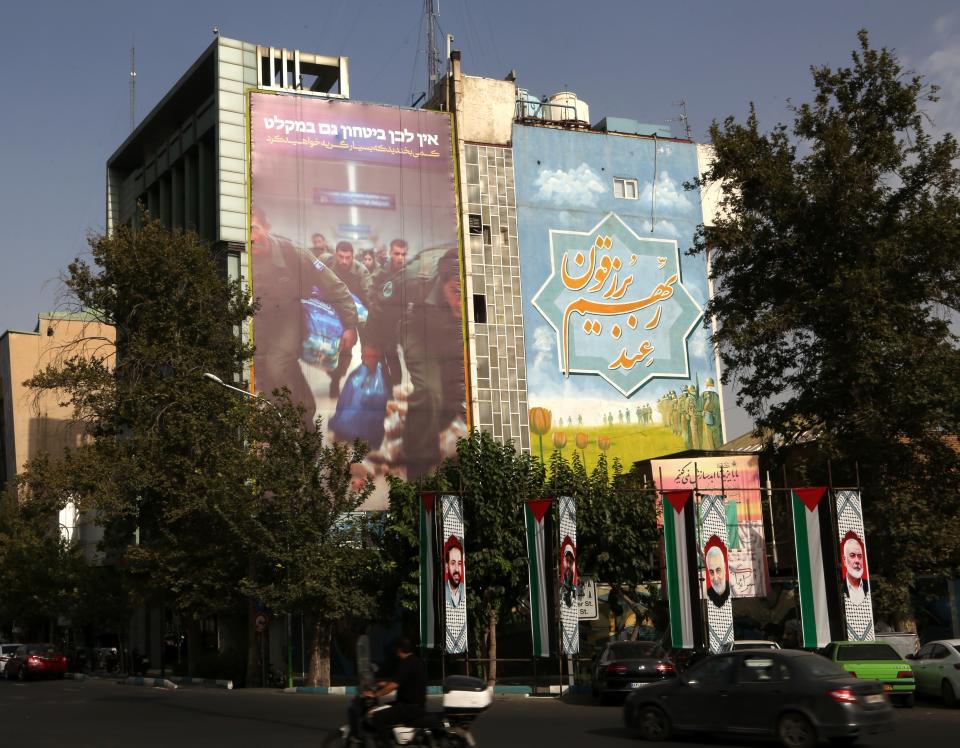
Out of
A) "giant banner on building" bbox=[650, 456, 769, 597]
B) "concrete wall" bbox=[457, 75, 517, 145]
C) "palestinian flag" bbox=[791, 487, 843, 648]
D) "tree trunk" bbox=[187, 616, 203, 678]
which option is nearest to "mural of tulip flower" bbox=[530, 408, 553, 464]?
"giant banner on building" bbox=[650, 456, 769, 597]

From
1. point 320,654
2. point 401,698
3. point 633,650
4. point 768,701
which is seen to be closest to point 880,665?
point 633,650

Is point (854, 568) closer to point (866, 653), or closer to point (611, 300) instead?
point (866, 653)

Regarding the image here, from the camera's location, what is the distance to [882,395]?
28344mm

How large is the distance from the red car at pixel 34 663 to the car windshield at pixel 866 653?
33.9 m

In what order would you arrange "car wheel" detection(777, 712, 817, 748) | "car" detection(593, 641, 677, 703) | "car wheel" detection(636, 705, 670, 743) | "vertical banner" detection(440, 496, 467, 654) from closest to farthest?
"car wheel" detection(777, 712, 817, 748)
"car wheel" detection(636, 705, 670, 743)
"car" detection(593, 641, 677, 703)
"vertical banner" detection(440, 496, 467, 654)

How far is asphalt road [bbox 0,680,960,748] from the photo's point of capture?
17.1 metres

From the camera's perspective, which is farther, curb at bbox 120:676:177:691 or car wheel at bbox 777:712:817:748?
curb at bbox 120:676:177:691

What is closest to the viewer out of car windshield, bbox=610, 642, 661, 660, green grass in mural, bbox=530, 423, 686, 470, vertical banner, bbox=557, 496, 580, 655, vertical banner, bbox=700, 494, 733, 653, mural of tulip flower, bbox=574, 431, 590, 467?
car windshield, bbox=610, 642, 661, 660

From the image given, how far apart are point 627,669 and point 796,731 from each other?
951 cm

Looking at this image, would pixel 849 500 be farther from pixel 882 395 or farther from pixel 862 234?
pixel 862 234

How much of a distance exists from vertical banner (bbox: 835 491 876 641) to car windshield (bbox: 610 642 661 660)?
4597 mm

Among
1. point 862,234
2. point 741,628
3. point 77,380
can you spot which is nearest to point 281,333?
point 77,380

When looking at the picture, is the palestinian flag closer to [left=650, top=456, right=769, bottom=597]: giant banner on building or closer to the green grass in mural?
[left=650, top=456, right=769, bottom=597]: giant banner on building

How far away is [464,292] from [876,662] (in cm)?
3233
